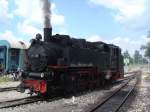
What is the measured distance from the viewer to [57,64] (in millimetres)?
18531

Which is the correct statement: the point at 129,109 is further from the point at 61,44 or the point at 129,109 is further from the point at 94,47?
the point at 94,47

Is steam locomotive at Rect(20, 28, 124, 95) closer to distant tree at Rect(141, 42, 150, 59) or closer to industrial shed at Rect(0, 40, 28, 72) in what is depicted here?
industrial shed at Rect(0, 40, 28, 72)

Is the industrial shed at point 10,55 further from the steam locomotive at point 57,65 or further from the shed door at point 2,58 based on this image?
the steam locomotive at point 57,65

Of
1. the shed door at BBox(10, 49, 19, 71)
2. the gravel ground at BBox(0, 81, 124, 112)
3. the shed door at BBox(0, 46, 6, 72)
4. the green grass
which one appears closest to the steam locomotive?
the gravel ground at BBox(0, 81, 124, 112)

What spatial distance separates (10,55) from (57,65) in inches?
758

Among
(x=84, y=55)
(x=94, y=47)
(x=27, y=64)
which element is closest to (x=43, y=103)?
(x=27, y=64)

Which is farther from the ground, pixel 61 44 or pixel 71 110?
pixel 61 44

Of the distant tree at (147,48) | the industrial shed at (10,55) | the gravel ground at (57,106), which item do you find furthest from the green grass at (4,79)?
the distant tree at (147,48)

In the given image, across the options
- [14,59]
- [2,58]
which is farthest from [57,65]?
[14,59]

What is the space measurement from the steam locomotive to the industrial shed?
15.4m

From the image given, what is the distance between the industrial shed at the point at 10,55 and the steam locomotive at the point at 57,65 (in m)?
15.4

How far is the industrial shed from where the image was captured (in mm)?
36375

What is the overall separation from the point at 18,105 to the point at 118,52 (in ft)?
56.7

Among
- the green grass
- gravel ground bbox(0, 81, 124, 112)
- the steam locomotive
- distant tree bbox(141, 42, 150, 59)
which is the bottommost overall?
gravel ground bbox(0, 81, 124, 112)
